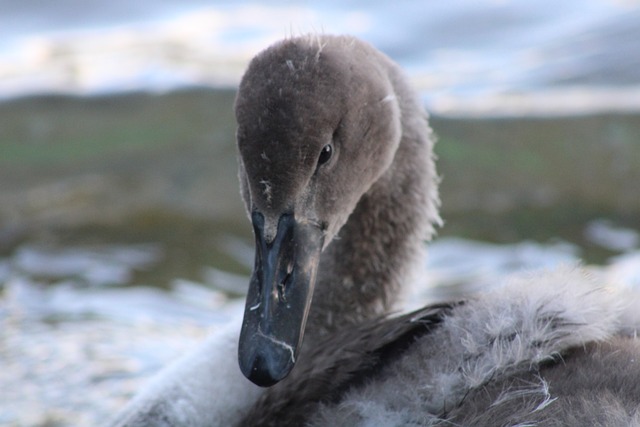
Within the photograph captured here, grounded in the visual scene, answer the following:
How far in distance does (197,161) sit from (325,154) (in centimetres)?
300

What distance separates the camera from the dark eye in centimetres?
269

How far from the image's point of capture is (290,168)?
2580 mm

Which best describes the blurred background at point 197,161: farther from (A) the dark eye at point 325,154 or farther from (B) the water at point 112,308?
(A) the dark eye at point 325,154

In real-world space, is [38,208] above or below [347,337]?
below

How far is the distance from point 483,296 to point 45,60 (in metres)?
4.35

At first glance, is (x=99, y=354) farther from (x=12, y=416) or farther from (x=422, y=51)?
(x=422, y=51)

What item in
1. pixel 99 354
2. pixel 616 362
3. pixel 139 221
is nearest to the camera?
pixel 616 362

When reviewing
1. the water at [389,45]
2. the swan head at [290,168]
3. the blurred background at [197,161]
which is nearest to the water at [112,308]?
the blurred background at [197,161]

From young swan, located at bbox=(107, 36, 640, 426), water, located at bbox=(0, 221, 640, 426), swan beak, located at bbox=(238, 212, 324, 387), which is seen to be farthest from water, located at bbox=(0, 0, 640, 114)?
swan beak, located at bbox=(238, 212, 324, 387)

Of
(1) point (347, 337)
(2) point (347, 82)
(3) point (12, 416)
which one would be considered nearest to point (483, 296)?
(1) point (347, 337)

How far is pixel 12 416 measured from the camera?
3527 mm

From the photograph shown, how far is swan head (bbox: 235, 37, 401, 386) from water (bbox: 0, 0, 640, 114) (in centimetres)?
314

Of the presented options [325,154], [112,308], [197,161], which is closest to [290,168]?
[325,154]

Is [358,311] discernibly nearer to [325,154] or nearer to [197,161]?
[325,154]
